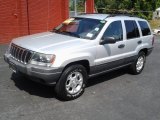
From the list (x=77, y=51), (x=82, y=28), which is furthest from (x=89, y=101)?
(x=82, y=28)

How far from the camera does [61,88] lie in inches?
236

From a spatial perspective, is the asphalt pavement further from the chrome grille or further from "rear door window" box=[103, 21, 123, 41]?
"rear door window" box=[103, 21, 123, 41]

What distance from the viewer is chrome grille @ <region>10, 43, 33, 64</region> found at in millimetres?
5961

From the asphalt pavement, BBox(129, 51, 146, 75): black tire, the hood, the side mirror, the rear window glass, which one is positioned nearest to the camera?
the asphalt pavement

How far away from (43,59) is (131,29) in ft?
10.8

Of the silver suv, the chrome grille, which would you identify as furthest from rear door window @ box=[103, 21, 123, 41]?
the chrome grille

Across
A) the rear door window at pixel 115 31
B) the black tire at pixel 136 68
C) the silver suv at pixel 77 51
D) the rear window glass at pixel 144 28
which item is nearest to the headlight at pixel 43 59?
the silver suv at pixel 77 51

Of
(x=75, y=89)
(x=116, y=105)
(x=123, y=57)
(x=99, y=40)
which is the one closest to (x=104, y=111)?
(x=116, y=105)

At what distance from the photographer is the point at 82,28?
23.5ft

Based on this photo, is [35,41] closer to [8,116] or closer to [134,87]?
[8,116]

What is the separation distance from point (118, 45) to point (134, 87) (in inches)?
45.4

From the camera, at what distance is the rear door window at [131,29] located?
7.89m

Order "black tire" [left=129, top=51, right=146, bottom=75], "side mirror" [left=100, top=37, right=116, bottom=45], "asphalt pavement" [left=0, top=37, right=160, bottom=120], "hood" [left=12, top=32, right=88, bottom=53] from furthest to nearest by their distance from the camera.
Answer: "black tire" [left=129, top=51, right=146, bottom=75] → "side mirror" [left=100, top=37, right=116, bottom=45] → "hood" [left=12, top=32, right=88, bottom=53] → "asphalt pavement" [left=0, top=37, right=160, bottom=120]

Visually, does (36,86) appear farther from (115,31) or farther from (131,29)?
(131,29)
